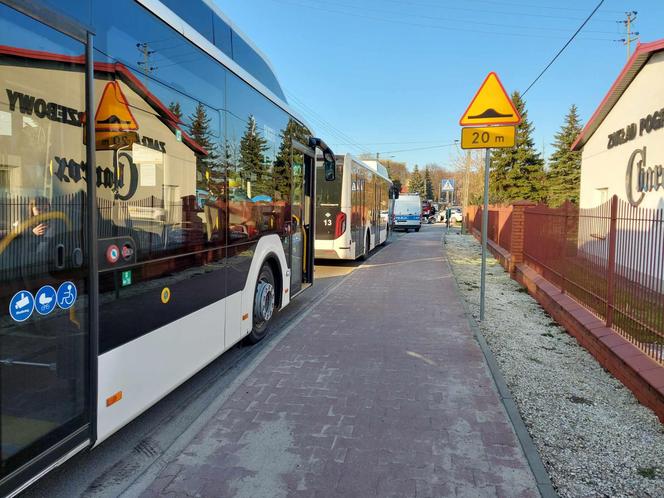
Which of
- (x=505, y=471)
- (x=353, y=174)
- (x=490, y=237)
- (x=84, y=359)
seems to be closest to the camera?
(x=84, y=359)

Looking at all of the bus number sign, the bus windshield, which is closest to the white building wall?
the bus number sign

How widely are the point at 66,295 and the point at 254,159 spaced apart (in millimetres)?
3317

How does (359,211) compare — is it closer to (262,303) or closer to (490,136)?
(490,136)

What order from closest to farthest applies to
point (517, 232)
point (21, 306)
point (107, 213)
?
point (21, 306) < point (107, 213) < point (517, 232)

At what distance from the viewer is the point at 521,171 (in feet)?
151

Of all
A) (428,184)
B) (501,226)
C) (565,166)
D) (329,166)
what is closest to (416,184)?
(428,184)

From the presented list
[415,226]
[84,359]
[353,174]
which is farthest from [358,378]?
[415,226]

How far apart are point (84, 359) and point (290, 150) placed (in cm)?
480

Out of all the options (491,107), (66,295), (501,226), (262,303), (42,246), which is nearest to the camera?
(42,246)

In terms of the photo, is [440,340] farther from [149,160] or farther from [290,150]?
[149,160]

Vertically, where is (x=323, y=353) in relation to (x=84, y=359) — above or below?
below

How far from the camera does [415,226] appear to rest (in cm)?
3519

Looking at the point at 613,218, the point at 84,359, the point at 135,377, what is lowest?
the point at 135,377

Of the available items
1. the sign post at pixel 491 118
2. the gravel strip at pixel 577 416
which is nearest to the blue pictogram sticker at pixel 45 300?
the gravel strip at pixel 577 416
